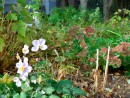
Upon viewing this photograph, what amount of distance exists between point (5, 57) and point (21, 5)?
22.8 inches

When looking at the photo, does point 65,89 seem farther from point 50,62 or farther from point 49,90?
Result: point 50,62

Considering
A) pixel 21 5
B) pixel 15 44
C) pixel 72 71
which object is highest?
pixel 21 5

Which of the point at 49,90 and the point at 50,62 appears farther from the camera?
the point at 50,62

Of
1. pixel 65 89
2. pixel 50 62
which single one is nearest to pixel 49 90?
pixel 65 89

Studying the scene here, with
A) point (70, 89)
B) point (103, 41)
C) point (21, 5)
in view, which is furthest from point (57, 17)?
point (70, 89)

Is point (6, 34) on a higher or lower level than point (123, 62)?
higher

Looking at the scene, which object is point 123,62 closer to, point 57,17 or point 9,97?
point 9,97

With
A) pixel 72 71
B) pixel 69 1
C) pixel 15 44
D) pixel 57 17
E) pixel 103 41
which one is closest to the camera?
pixel 72 71

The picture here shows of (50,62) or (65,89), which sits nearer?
(65,89)

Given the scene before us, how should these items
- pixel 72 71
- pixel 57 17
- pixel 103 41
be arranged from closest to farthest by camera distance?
pixel 72 71, pixel 103 41, pixel 57 17

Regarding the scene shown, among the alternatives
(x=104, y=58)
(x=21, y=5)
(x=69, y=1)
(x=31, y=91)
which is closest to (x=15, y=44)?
(x=21, y=5)

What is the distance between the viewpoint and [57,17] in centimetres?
981

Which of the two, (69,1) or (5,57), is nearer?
(5,57)

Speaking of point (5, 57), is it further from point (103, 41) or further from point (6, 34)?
point (103, 41)
